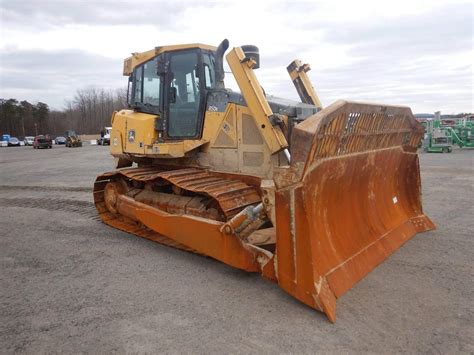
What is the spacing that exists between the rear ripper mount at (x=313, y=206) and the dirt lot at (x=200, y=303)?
0.68ft

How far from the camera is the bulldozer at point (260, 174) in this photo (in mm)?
3357

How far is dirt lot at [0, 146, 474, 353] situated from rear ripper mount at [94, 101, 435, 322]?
0.68 ft

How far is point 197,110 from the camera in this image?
5.55 metres

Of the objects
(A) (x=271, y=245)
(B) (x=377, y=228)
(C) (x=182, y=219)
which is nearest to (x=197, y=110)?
(C) (x=182, y=219)

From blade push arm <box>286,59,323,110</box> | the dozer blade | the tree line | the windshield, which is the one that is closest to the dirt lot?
the dozer blade

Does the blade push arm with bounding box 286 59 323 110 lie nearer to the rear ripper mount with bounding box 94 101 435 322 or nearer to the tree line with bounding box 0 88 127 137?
the rear ripper mount with bounding box 94 101 435 322

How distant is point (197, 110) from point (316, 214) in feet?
8.44

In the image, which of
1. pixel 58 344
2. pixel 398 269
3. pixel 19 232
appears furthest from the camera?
pixel 19 232

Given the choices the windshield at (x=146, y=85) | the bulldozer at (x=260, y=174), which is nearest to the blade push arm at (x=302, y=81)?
the bulldozer at (x=260, y=174)

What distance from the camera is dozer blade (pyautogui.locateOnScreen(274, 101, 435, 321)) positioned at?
3.26 metres

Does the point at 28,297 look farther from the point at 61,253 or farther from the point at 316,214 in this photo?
the point at 316,214

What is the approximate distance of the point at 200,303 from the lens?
3.53 meters

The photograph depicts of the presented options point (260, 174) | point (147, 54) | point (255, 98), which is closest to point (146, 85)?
point (147, 54)

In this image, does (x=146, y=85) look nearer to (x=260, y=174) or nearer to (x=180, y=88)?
(x=180, y=88)
